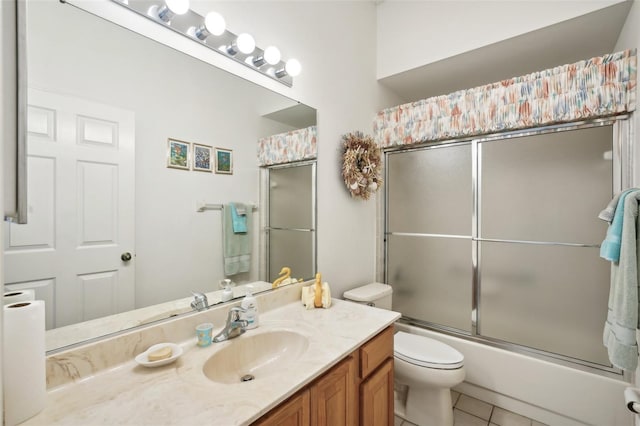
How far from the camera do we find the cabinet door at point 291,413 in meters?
0.80

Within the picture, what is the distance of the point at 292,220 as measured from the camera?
1724mm

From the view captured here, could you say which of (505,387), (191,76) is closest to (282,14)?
(191,76)

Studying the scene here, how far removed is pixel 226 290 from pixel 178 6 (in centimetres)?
118

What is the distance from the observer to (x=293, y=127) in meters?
1.71

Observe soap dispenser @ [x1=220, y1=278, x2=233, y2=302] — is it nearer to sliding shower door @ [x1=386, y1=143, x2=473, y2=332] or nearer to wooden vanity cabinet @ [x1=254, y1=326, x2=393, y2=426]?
wooden vanity cabinet @ [x1=254, y1=326, x2=393, y2=426]

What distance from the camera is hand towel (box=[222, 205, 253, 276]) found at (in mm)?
1370

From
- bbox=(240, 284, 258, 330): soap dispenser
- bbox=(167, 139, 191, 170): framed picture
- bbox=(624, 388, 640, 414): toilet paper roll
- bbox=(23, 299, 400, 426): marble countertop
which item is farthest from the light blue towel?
bbox=(167, 139, 191, 170): framed picture

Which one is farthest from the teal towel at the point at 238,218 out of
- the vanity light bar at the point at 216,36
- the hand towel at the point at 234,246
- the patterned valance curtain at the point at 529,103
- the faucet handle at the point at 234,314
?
the patterned valance curtain at the point at 529,103

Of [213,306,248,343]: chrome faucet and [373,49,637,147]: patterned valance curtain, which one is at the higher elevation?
[373,49,637,147]: patterned valance curtain

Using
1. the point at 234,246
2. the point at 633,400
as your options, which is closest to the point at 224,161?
the point at 234,246

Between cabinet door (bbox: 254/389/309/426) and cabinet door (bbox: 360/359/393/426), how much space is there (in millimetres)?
381

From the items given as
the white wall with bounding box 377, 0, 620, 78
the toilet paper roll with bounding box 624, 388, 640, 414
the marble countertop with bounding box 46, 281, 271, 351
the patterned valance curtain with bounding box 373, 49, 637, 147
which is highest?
the white wall with bounding box 377, 0, 620, 78

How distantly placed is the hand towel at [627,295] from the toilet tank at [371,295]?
1.18 metres

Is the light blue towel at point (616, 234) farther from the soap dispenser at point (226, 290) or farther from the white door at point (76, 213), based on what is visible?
the white door at point (76, 213)
